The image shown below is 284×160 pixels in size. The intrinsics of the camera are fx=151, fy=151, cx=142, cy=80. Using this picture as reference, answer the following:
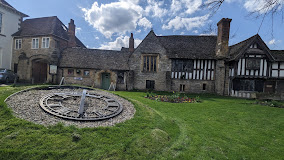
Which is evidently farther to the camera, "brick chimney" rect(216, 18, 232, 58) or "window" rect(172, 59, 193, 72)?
"window" rect(172, 59, 193, 72)

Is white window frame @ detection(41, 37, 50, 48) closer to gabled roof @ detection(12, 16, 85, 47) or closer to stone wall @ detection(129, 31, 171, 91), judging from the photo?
gabled roof @ detection(12, 16, 85, 47)

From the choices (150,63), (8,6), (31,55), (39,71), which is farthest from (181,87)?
(8,6)

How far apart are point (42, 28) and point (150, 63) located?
657 inches

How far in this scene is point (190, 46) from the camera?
21531 millimetres

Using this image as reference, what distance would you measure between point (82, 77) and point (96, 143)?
1860cm

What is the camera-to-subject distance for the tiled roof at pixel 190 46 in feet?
66.1

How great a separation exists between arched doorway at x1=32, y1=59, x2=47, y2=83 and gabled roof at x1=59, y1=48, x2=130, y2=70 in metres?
3.92

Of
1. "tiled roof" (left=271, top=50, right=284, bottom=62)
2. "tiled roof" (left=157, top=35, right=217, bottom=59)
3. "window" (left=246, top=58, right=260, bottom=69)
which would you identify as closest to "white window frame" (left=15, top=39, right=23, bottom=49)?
"tiled roof" (left=157, top=35, right=217, bottom=59)

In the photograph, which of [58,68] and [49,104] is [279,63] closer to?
[49,104]

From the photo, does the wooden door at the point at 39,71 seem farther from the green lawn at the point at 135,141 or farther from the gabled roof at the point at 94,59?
the green lawn at the point at 135,141

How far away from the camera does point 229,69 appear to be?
1873 centimetres

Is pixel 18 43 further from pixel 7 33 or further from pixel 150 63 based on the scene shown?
pixel 150 63

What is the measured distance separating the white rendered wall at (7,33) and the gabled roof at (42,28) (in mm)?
940

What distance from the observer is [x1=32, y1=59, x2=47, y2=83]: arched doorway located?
71.8 ft
